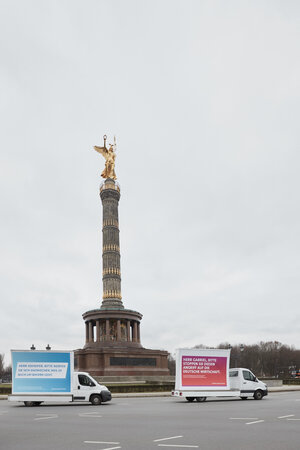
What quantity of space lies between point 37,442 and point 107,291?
56.8m

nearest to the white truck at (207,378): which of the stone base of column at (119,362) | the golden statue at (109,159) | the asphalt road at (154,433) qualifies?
the asphalt road at (154,433)

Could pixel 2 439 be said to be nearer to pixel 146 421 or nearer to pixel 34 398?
pixel 146 421

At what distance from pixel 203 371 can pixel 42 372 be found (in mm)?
9268

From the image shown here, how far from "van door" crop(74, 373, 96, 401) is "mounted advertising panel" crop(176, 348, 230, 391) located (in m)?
5.07

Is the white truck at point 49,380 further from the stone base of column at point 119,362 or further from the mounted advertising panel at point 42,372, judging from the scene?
the stone base of column at point 119,362

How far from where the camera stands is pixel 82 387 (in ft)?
87.4

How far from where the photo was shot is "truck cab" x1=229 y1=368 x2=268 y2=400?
28641 mm

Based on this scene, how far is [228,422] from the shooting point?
1516 cm

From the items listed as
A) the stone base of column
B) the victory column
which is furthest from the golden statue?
the stone base of column

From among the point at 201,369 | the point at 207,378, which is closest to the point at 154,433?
the point at 201,369

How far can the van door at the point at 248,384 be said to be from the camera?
1128 inches

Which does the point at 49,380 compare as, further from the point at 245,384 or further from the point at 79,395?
the point at 245,384

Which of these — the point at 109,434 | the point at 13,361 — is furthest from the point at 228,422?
the point at 13,361

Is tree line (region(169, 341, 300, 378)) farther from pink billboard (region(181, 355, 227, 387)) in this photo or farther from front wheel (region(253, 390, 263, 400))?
pink billboard (region(181, 355, 227, 387))
